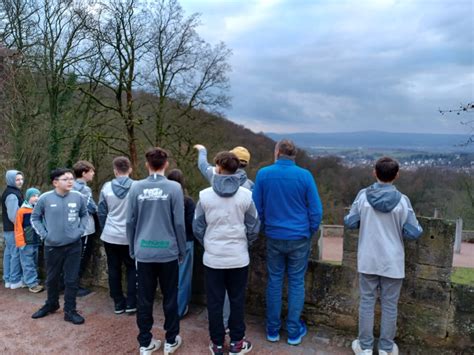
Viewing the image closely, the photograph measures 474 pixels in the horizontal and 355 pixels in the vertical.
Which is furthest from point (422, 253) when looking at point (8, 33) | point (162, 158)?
point (8, 33)

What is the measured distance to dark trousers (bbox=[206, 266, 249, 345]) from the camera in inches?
134

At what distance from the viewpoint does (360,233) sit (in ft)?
11.5

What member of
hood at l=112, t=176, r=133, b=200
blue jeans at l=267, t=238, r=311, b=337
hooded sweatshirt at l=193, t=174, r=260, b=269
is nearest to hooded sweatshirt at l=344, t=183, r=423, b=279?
blue jeans at l=267, t=238, r=311, b=337

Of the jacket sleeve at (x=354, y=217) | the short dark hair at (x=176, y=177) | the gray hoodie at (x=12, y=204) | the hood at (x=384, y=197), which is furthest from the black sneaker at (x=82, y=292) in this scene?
the hood at (x=384, y=197)

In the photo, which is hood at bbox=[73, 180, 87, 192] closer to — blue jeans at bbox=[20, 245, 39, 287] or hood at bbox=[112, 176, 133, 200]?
hood at bbox=[112, 176, 133, 200]

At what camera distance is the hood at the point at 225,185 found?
332cm

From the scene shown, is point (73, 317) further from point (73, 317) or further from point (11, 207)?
point (11, 207)

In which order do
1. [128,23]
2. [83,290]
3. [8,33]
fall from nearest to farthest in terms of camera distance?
1. [83,290]
2. [8,33]
3. [128,23]

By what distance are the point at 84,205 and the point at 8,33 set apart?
1155cm

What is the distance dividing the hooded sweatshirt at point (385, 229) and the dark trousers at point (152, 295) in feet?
5.28

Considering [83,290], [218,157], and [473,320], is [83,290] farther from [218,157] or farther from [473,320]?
[473,320]

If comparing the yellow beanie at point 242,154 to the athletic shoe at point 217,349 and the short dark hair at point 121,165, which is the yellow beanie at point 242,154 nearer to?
the short dark hair at point 121,165

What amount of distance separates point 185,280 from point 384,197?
6.94 ft

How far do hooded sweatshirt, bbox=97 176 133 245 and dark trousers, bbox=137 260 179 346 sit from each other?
849mm
